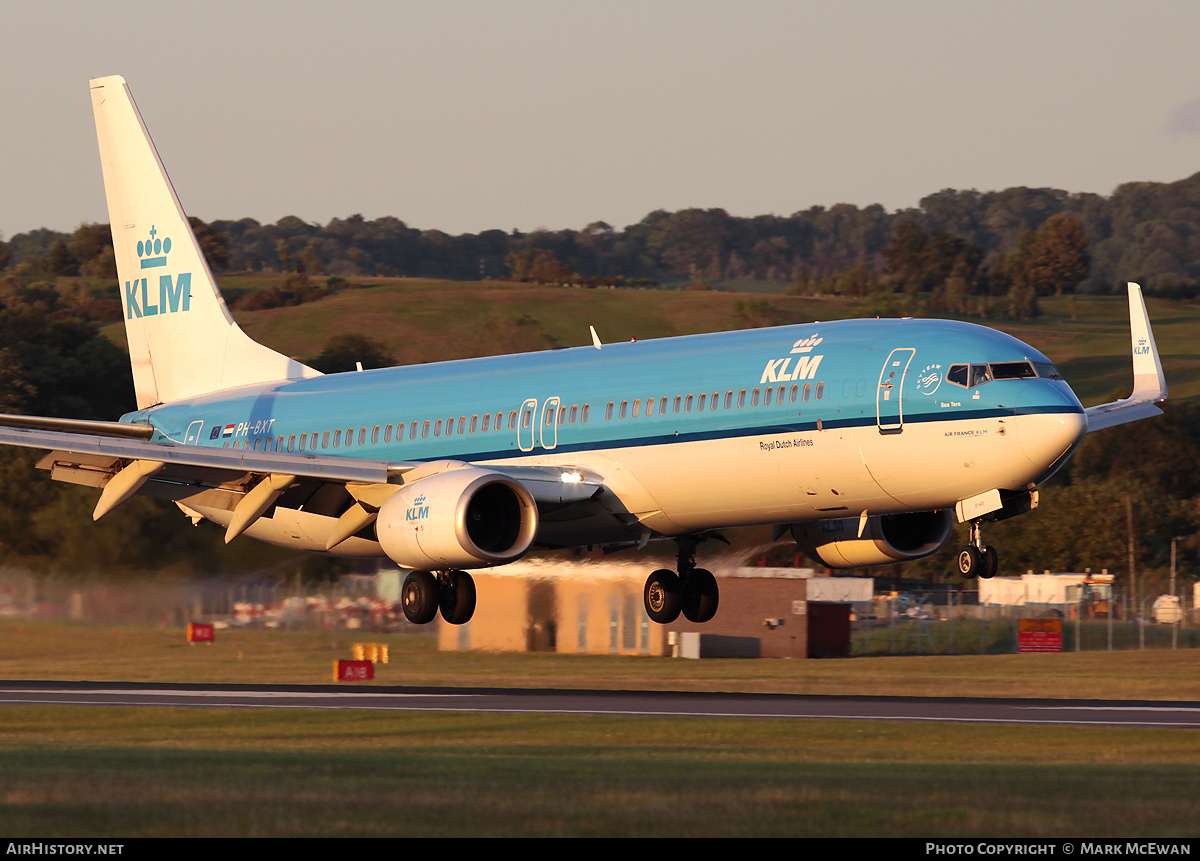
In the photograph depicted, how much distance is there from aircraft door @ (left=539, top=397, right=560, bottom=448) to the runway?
24.5 ft

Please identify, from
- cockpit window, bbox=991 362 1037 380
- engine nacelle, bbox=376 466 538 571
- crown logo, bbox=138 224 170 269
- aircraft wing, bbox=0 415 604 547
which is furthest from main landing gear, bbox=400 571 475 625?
crown logo, bbox=138 224 170 269

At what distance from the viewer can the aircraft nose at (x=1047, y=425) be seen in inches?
1182

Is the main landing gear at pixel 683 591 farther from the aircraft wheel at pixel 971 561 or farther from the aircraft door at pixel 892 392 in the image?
Result: the aircraft door at pixel 892 392

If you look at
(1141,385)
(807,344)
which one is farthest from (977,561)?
(1141,385)

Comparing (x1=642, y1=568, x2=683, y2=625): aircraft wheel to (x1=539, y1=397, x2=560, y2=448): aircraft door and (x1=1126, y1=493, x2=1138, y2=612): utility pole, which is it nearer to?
(x1=539, y1=397, x2=560, y2=448): aircraft door

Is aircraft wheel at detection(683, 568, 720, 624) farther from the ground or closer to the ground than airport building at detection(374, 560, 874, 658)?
farther from the ground

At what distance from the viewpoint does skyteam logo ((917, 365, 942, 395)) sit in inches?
1218

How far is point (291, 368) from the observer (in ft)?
151

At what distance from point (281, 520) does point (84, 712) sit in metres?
6.63

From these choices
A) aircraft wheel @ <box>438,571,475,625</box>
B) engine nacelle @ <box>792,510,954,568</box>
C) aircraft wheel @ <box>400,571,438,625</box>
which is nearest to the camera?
engine nacelle @ <box>792,510,954,568</box>

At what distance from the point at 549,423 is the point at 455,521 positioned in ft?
11.6

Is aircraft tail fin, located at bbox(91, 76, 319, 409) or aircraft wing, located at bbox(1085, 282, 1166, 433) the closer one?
aircraft wing, located at bbox(1085, 282, 1166, 433)

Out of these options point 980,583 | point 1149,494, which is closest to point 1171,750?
point 980,583

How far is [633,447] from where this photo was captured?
113ft
